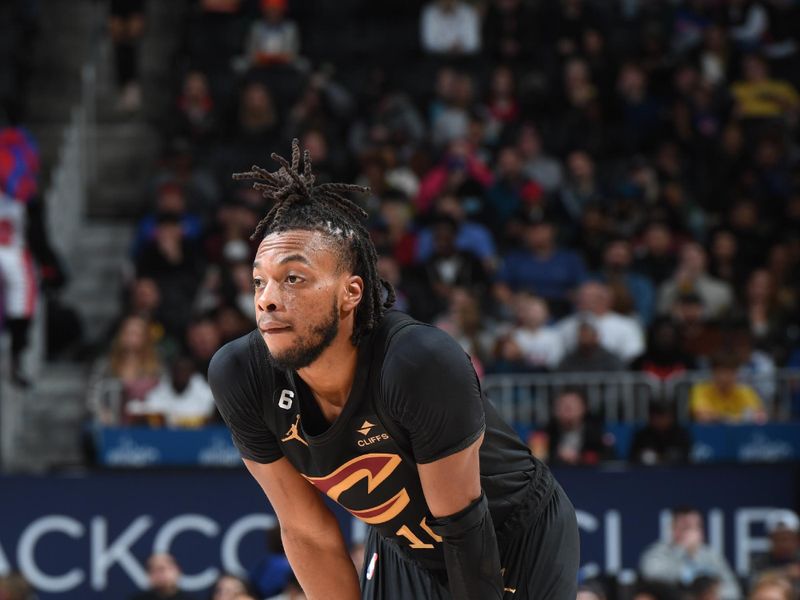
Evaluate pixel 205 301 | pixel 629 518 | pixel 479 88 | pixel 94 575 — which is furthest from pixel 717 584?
pixel 479 88

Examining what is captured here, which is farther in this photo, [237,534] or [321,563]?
[237,534]

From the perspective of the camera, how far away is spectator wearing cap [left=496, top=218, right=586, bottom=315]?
12.6 metres

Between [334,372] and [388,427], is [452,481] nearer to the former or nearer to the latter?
[388,427]

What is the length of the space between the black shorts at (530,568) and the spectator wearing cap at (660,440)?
6.29 m

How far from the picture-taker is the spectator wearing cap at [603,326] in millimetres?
11805

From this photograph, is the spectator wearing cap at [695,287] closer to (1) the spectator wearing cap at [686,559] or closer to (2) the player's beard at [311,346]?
(1) the spectator wearing cap at [686,559]

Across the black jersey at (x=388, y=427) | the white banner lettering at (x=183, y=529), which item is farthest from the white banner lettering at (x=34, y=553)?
the black jersey at (x=388, y=427)

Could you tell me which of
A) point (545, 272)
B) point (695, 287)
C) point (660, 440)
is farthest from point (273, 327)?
point (695, 287)

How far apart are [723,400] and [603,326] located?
120 cm

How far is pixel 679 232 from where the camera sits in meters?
13.4

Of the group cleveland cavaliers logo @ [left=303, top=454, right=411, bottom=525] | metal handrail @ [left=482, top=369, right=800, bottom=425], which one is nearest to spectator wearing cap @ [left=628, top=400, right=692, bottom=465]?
metal handrail @ [left=482, top=369, right=800, bottom=425]

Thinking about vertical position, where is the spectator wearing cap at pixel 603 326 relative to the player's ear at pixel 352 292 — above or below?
below

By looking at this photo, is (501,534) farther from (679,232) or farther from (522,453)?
(679,232)

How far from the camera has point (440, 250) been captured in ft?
41.1
